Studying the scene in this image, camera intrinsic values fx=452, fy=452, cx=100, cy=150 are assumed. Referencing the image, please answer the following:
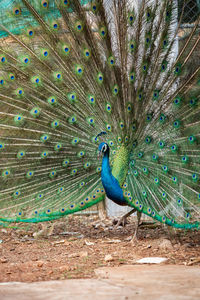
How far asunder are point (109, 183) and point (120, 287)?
1.65m

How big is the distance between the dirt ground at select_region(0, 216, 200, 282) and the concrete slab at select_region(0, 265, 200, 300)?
0.26 m

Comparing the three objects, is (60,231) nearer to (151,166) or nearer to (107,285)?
(151,166)

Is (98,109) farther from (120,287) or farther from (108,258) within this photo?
(120,287)

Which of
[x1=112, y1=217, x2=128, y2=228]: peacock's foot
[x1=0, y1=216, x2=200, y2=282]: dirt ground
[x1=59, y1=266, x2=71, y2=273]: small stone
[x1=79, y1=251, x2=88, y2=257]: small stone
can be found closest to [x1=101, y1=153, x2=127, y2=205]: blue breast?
[x1=0, y1=216, x2=200, y2=282]: dirt ground

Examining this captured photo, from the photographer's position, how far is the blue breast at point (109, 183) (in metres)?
4.38

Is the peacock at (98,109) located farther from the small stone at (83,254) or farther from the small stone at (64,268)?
the small stone at (64,268)

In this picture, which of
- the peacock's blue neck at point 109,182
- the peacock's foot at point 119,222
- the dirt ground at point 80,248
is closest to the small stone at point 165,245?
the dirt ground at point 80,248

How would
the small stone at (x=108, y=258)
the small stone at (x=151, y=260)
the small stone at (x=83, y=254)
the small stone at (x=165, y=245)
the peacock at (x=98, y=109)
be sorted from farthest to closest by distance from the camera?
the peacock at (x=98, y=109), the small stone at (x=165, y=245), the small stone at (x=83, y=254), the small stone at (x=108, y=258), the small stone at (x=151, y=260)

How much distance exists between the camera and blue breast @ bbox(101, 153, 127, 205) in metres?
4.38

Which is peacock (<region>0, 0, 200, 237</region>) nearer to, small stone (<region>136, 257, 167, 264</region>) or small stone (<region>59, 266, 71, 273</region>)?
small stone (<region>136, 257, 167, 264</region>)

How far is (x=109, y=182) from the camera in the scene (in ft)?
14.4

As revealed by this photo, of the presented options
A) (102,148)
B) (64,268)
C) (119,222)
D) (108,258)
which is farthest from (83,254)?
(119,222)

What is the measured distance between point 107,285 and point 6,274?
0.90m

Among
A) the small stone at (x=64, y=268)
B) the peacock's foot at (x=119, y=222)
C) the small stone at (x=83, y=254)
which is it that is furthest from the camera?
the peacock's foot at (x=119, y=222)
